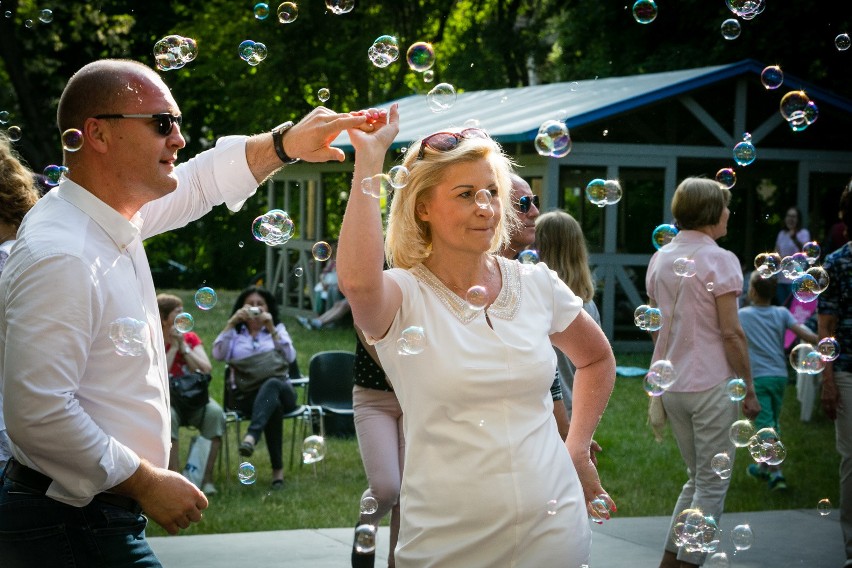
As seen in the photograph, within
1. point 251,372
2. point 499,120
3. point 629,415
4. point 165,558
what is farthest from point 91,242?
point 499,120

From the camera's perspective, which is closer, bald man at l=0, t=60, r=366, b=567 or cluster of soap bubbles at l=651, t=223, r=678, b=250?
bald man at l=0, t=60, r=366, b=567

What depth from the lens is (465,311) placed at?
2930 millimetres

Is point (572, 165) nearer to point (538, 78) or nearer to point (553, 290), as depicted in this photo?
point (553, 290)

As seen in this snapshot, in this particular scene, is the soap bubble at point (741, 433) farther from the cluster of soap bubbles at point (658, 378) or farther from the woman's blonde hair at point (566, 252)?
the woman's blonde hair at point (566, 252)

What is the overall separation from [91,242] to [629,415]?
8570 mm

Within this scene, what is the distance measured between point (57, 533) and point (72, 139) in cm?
98

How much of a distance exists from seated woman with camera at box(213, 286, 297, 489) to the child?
3528 mm

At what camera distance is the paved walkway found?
585 centimetres

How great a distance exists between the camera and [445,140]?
2.99m

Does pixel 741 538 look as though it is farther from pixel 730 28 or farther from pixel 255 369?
pixel 255 369

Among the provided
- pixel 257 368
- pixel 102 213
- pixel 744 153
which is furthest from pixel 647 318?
pixel 257 368

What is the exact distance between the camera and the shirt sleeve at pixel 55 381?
2436 mm

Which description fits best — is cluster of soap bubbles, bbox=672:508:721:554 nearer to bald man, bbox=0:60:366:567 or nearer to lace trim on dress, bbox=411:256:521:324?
lace trim on dress, bbox=411:256:521:324

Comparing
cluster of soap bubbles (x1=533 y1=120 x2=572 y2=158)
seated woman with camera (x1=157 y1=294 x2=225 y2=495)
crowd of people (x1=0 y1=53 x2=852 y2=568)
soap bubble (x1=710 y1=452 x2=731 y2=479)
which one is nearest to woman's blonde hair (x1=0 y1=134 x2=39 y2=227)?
crowd of people (x1=0 y1=53 x2=852 y2=568)
